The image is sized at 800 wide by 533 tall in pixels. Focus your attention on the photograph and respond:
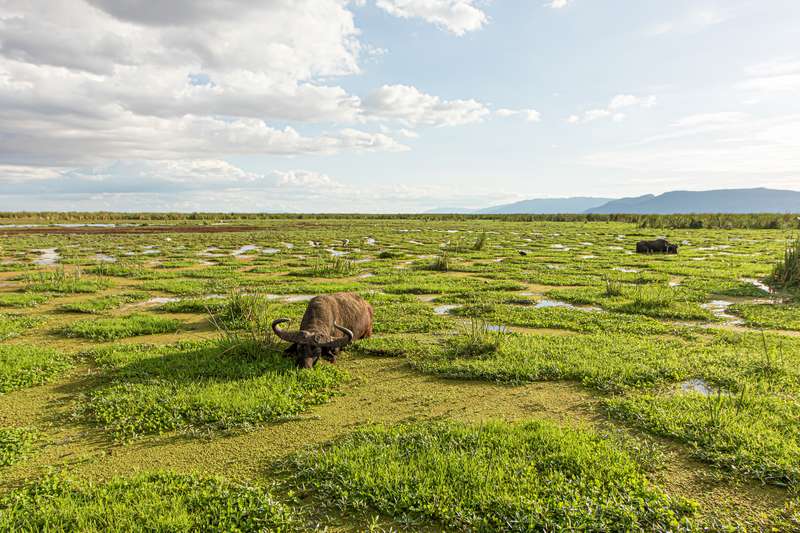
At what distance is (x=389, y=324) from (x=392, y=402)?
4310mm

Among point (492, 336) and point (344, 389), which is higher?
point (492, 336)

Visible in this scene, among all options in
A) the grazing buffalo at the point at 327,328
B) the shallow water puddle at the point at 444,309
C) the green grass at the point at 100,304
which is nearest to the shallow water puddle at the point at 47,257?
the green grass at the point at 100,304

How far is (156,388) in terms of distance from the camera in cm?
689

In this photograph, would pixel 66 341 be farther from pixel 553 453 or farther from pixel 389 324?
pixel 553 453

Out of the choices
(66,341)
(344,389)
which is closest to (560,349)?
(344,389)

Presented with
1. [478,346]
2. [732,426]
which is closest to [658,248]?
[478,346]

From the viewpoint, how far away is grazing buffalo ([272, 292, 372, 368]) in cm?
782

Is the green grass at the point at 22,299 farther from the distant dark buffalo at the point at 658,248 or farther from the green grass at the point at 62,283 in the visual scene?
the distant dark buffalo at the point at 658,248

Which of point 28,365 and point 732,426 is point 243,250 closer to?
point 28,365

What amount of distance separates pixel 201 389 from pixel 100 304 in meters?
8.90

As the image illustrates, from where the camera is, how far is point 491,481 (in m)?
4.45

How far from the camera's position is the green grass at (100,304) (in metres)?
12.5

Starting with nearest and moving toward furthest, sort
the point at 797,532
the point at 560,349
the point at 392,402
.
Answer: the point at 797,532
the point at 392,402
the point at 560,349

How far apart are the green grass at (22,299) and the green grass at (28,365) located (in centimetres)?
533
